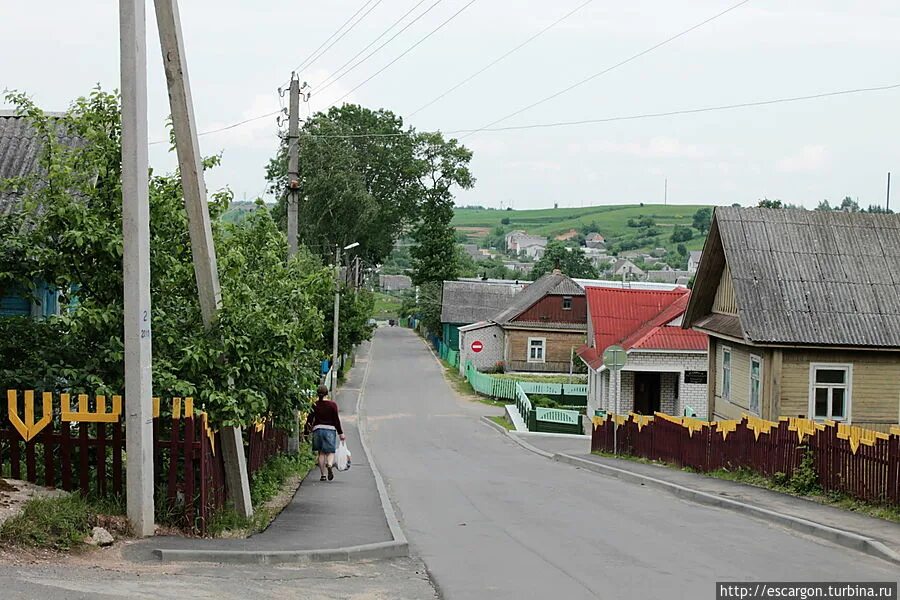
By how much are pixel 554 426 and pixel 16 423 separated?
1316 inches

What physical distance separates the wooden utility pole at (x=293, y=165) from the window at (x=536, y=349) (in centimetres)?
4067

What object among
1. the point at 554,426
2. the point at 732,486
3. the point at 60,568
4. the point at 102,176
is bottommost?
the point at 554,426

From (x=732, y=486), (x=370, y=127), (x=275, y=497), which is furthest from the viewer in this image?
(x=370, y=127)

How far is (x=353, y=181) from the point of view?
6600 centimetres

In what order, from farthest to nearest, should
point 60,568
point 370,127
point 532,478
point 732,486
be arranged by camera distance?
point 370,127, point 532,478, point 732,486, point 60,568

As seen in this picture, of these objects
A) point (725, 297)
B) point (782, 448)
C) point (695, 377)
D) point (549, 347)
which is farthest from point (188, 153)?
point (549, 347)

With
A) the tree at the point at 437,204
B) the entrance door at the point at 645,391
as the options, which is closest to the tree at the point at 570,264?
the tree at the point at 437,204

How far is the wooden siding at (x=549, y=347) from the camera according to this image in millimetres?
65062

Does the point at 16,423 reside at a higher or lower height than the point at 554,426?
higher

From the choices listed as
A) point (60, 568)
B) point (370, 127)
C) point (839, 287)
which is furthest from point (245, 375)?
point (370, 127)

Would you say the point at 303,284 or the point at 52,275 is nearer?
the point at 52,275

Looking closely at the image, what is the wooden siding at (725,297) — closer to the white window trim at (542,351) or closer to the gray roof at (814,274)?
the gray roof at (814,274)

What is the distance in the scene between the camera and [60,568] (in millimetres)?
8312

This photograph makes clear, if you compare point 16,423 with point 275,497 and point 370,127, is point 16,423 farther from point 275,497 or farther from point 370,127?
point 370,127
